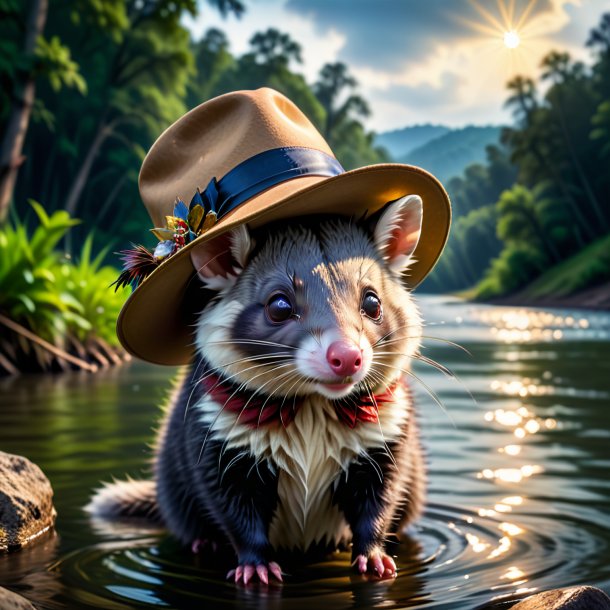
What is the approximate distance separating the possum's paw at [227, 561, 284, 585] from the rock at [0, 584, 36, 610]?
2.51 ft

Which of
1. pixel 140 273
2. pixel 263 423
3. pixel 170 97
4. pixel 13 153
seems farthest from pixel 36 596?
pixel 170 97

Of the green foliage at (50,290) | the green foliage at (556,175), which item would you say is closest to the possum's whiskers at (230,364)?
the green foliage at (50,290)

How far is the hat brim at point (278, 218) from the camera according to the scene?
3119 millimetres

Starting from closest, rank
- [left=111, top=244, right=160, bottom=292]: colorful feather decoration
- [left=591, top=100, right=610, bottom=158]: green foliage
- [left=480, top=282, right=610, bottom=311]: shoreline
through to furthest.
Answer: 1. [left=111, top=244, right=160, bottom=292]: colorful feather decoration
2. [left=480, top=282, right=610, bottom=311]: shoreline
3. [left=591, top=100, right=610, bottom=158]: green foliage

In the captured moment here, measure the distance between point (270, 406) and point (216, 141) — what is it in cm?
115

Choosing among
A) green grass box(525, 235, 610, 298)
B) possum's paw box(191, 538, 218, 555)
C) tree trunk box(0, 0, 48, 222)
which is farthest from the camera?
green grass box(525, 235, 610, 298)

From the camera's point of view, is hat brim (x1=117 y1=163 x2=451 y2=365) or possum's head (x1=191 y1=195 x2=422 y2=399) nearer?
possum's head (x1=191 y1=195 x2=422 y2=399)

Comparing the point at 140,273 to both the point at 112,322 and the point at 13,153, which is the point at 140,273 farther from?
the point at 13,153

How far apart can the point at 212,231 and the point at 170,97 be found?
34.5 meters

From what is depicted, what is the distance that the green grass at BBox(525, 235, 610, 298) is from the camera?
37.8 meters

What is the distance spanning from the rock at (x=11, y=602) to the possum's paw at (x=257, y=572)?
0.77 m

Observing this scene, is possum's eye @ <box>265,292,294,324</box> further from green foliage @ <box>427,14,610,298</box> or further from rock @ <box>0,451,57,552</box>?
green foliage @ <box>427,14,610,298</box>

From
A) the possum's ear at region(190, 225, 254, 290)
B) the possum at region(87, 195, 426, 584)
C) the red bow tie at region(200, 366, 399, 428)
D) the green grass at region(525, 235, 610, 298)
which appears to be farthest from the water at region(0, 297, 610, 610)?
the green grass at region(525, 235, 610, 298)

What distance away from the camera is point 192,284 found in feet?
11.5
